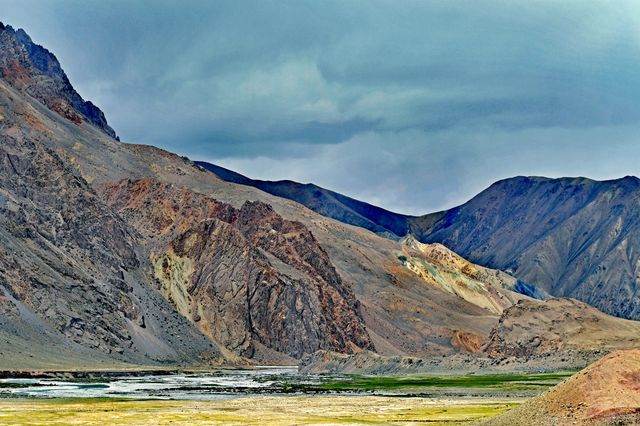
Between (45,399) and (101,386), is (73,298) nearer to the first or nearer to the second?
(101,386)

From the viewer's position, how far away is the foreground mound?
2131 inches

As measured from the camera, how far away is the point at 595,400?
55219 millimetres

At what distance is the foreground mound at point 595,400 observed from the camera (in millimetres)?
54131

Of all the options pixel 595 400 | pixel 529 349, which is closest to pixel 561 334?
pixel 529 349

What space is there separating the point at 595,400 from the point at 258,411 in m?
32.8

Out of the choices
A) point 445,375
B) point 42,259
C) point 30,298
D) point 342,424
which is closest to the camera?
point 342,424

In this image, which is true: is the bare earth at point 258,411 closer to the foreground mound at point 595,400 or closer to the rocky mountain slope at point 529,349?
the foreground mound at point 595,400

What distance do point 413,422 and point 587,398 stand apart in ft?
50.0

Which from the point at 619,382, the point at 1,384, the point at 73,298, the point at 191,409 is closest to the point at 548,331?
the point at 73,298

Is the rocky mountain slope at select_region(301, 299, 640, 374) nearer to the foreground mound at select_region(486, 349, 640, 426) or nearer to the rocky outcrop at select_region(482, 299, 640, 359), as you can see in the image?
the rocky outcrop at select_region(482, 299, 640, 359)

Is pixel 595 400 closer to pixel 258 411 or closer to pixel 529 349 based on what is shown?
pixel 258 411

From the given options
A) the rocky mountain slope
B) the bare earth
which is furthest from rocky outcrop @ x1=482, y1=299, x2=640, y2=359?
the bare earth

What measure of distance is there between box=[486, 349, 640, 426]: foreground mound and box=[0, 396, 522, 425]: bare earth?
8.07 meters

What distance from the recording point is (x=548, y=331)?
193m
